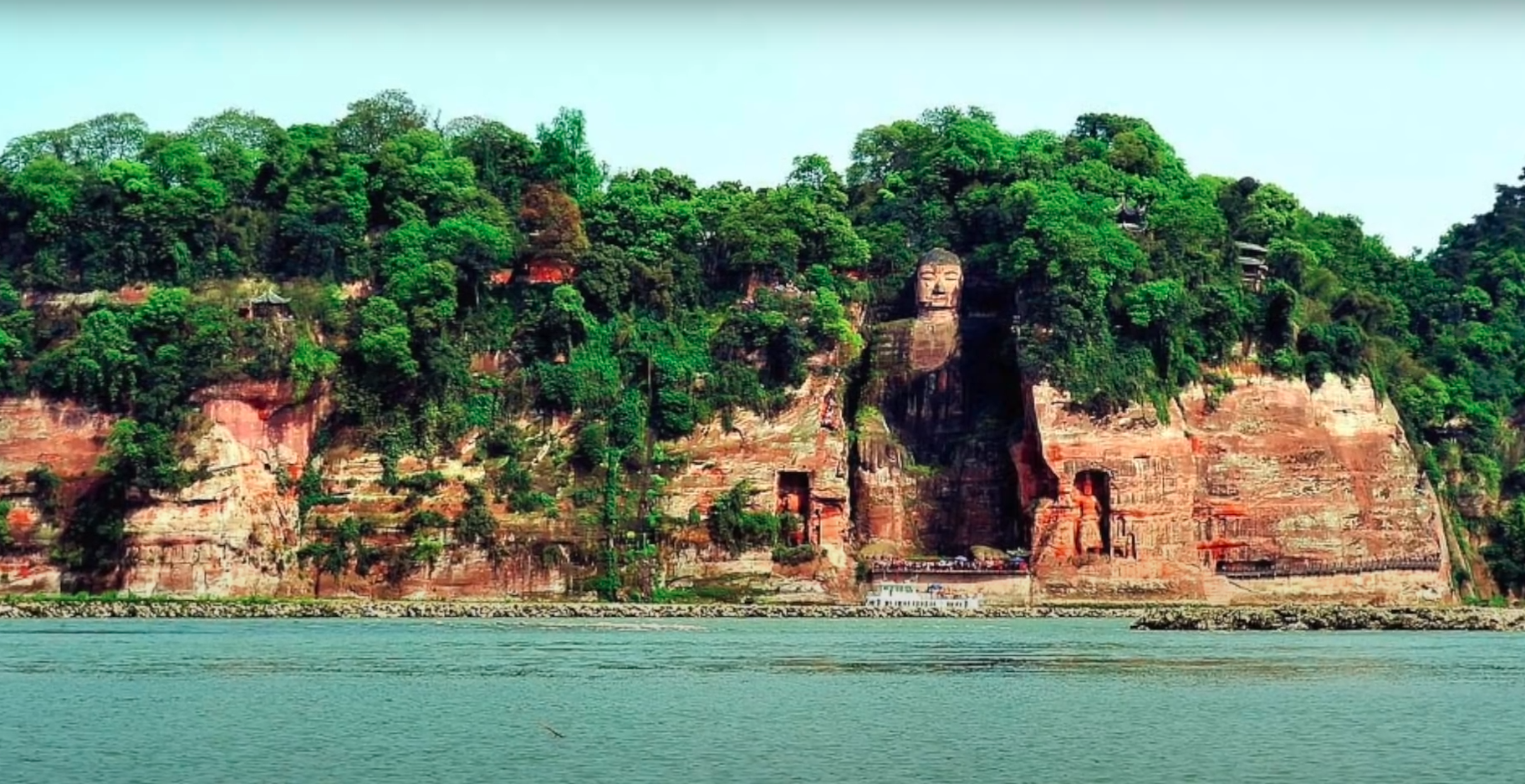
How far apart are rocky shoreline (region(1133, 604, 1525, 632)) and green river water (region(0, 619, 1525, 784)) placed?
10.4 meters

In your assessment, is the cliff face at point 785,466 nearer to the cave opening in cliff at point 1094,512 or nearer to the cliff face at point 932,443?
the cliff face at point 932,443

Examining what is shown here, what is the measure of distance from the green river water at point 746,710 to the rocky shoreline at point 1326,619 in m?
10.4

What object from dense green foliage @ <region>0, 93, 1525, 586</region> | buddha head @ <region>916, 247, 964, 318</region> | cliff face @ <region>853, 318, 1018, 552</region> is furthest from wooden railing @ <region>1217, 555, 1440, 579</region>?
buddha head @ <region>916, 247, 964, 318</region>

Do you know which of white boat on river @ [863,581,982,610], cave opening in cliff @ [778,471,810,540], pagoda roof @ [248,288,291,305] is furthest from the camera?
pagoda roof @ [248,288,291,305]

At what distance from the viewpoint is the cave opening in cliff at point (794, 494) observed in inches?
4286

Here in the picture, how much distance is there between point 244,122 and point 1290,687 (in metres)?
83.0

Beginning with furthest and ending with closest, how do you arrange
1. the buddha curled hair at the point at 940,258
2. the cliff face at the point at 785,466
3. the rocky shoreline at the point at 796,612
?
the buddha curled hair at the point at 940,258 < the cliff face at the point at 785,466 < the rocky shoreline at the point at 796,612

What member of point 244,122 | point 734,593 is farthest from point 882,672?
point 244,122

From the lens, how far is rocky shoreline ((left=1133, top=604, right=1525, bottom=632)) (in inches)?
3602

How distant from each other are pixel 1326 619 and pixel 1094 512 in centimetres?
1756

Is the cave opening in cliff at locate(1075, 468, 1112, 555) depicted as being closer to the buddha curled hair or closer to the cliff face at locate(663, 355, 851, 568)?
the cliff face at locate(663, 355, 851, 568)

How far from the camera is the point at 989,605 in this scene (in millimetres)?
105750

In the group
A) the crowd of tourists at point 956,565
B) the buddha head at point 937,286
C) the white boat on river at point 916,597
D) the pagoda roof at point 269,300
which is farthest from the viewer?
the buddha head at point 937,286

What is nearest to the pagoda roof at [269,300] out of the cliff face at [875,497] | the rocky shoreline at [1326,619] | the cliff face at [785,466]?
the cliff face at [875,497]
